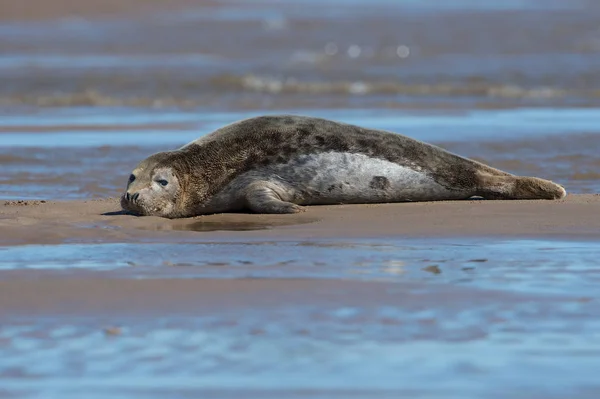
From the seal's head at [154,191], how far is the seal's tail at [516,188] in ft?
7.17

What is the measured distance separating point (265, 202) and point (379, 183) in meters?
0.92

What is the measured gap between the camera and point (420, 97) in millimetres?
18594

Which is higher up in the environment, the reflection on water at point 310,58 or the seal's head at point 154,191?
the reflection on water at point 310,58

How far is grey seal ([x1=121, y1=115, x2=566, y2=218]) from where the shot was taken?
28.9ft

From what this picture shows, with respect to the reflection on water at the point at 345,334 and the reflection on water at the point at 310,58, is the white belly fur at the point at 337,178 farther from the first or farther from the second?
the reflection on water at the point at 310,58

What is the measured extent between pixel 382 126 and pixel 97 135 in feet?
10.7

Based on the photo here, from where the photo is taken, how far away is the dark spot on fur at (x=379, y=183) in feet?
29.4

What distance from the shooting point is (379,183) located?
8.98 metres

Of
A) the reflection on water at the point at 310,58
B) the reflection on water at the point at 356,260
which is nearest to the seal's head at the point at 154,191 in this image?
the reflection on water at the point at 356,260

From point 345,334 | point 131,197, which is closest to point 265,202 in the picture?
point 131,197

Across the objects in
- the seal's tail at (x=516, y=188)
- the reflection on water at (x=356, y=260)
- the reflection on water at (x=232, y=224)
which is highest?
the seal's tail at (x=516, y=188)

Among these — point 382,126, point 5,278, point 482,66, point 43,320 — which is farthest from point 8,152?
point 482,66

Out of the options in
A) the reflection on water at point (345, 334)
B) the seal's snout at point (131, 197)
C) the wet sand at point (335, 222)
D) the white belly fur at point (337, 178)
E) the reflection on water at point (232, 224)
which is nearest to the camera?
the reflection on water at point (345, 334)

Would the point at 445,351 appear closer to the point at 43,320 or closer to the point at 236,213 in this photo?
the point at 43,320
